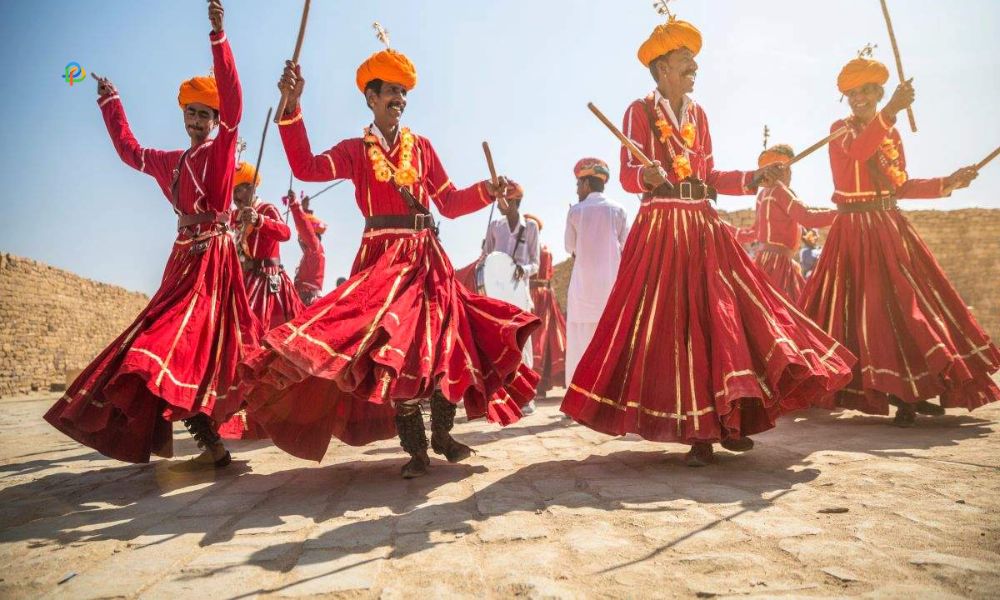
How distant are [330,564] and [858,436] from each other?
351cm

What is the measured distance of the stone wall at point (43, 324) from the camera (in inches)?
539

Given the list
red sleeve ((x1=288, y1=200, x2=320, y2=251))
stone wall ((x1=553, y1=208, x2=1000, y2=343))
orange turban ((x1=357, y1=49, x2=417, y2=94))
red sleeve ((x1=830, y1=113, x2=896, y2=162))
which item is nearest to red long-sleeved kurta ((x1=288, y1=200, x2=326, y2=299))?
red sleeve ((x1=288, y1=200, x2=320, y2=251))

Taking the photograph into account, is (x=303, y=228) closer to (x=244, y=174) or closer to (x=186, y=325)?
(x=244, y=174)

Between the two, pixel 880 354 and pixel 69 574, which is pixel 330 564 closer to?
pixel 69 574

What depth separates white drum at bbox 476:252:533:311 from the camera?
22.1ft

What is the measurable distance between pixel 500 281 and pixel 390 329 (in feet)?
12.2

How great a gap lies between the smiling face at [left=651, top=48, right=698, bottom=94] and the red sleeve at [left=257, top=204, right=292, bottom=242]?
11.2 ft

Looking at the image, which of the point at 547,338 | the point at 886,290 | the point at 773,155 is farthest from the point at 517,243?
the point at 886,290

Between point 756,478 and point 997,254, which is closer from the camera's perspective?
point 756,478

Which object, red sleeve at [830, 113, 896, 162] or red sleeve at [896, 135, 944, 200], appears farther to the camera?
red sleeve at [896, 135, 944, 200]

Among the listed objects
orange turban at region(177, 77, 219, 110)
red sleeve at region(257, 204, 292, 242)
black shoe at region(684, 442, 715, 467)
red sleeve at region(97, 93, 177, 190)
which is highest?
orange turban at region(177, 77, 219, 110)

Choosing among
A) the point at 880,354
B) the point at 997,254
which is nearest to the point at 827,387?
the point at 880,354

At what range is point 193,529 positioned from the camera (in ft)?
8.52

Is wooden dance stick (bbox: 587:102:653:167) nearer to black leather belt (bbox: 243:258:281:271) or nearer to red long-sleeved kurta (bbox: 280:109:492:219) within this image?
red long-sleeved kurta (bbox: 280:109:492:219)
